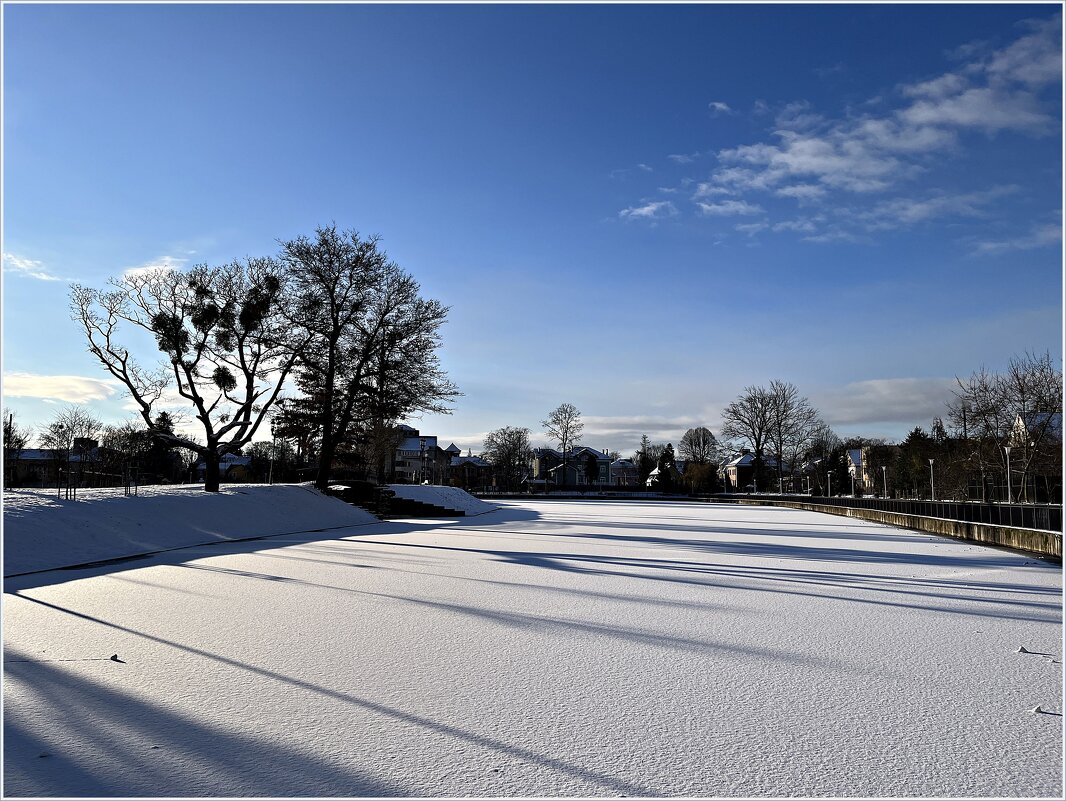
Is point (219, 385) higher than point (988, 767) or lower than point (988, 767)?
higher

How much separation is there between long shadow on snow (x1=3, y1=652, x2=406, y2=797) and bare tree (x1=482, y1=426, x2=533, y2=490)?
9220 cm

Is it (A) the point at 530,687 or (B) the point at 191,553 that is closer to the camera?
(A) the point at 530,687

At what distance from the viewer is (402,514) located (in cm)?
3419

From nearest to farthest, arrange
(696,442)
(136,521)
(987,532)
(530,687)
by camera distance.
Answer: (530,687) < (136,521) < (987,532) < (696,442)

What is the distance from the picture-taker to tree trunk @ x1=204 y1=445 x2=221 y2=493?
24.0 meters

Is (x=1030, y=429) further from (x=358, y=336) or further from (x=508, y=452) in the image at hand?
(x=508, y=452)

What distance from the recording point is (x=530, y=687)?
5336mm

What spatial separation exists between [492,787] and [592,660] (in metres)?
2.66

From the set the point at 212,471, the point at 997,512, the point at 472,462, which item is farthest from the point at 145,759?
the point at 472,462

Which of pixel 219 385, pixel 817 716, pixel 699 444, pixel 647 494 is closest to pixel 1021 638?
pixel 817 716

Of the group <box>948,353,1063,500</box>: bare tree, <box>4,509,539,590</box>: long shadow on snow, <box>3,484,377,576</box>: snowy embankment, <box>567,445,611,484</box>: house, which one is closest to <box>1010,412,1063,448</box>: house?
<box>948,353,1063,500</box>: bare tree

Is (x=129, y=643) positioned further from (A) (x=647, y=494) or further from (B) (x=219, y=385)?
(A) (x=647, y=494)

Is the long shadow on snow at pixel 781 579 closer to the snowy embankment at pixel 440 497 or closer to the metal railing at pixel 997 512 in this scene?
the metal railing at pixel 997 512

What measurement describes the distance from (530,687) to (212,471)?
21.6 metres
